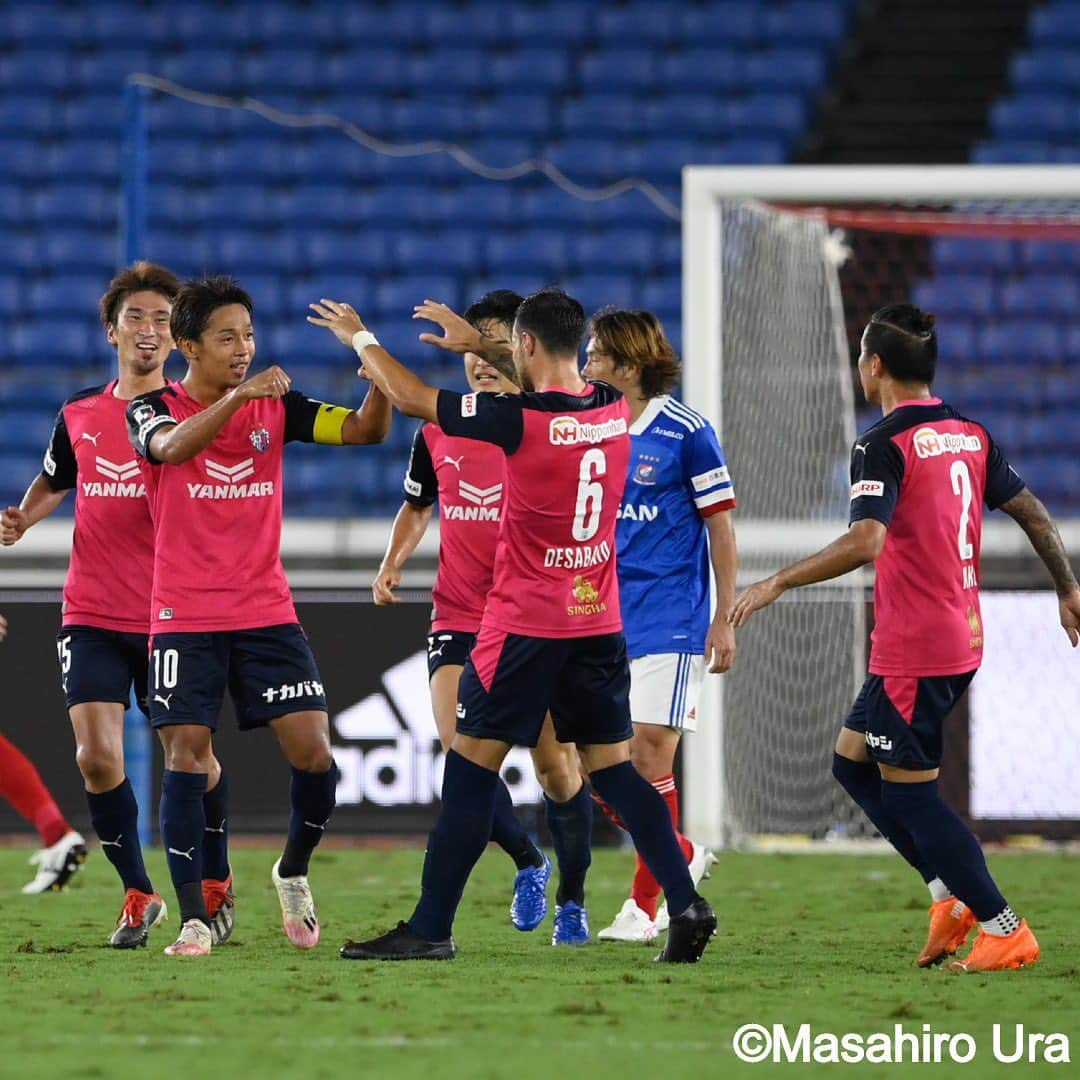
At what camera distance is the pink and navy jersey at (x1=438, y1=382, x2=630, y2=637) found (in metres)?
5.20

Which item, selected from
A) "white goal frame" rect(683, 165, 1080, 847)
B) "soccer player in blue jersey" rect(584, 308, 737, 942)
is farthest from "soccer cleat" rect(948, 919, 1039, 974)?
"white goal frame" rect(683, 165, 1080, 847)

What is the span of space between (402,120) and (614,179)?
5.99ft

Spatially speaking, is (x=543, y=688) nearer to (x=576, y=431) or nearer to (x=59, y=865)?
(x=576, y=431)

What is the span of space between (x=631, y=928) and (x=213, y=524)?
5.99 ft

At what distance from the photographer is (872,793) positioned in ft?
18.7

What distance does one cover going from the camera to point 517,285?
14102 mm

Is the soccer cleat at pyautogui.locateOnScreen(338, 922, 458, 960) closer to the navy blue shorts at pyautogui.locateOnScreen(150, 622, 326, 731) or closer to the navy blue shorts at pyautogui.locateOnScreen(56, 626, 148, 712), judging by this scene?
the navy blue shorts at pyautogui.locateOnScreen(150, 622, 326, 731)

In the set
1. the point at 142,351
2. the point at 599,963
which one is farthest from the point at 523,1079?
the point at 142,351

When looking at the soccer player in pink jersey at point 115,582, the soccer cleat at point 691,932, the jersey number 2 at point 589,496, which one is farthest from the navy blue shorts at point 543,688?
the soccer player in pink jersey at point 115,582

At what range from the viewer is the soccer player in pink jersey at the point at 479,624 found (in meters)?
6.18

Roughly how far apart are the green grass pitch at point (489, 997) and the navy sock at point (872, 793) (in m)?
0.33

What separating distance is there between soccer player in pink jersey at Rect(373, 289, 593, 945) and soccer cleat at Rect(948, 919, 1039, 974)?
1.29 m

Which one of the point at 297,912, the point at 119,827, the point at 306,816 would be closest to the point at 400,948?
the point at 297,912

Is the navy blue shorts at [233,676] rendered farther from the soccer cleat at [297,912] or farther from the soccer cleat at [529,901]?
the soccer cleat at [529,901]
